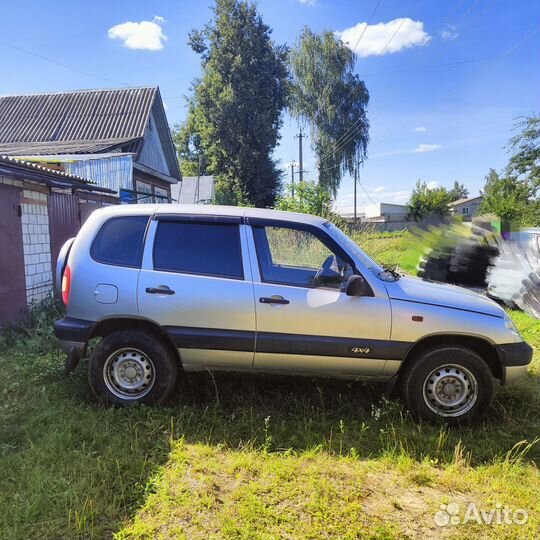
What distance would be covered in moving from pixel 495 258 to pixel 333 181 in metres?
28.0

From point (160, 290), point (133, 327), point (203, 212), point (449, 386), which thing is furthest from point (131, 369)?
point (449, 386)

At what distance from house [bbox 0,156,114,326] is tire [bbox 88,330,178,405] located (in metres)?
3.43

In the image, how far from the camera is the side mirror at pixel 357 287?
345 centimetres

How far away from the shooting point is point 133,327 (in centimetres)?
379

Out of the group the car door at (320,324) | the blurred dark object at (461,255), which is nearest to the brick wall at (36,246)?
the car door at (320,324)

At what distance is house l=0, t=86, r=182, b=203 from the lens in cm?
1416

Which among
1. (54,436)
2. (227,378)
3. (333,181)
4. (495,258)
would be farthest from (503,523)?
(333,181)

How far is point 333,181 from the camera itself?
35.5m

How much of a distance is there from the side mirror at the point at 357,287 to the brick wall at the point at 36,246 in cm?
569

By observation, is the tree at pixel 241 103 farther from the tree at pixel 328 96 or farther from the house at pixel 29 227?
the house at pixel 29 227

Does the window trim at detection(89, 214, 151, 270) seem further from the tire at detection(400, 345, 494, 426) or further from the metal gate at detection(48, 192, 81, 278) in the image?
the metal gate at detection(48, 192, 81, 278)

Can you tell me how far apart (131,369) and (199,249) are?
1218mm

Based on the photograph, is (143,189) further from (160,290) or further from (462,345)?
(462,345)

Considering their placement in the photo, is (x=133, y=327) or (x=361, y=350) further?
(x=133, y=327)
